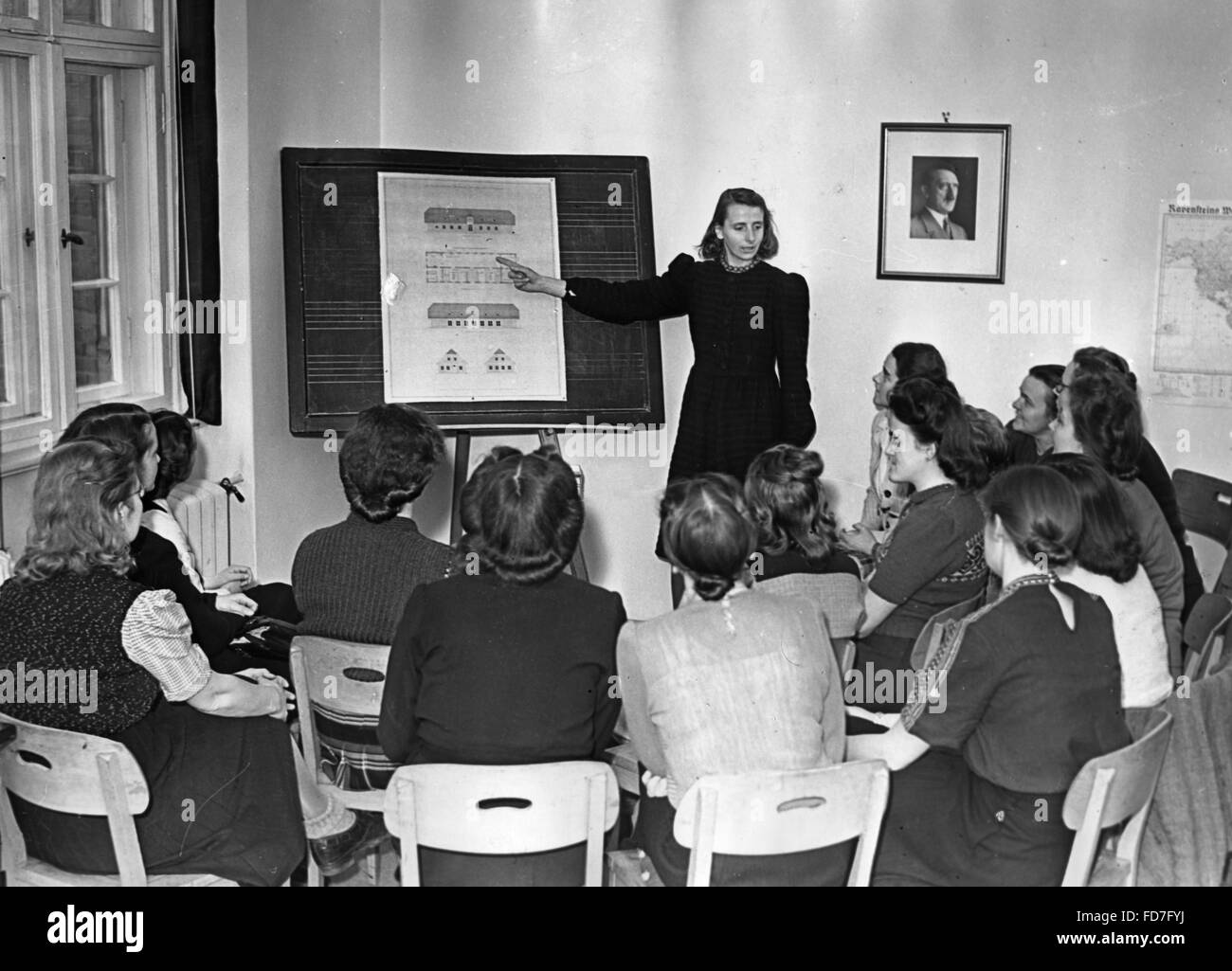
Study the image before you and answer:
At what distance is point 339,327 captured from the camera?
15.4 ft

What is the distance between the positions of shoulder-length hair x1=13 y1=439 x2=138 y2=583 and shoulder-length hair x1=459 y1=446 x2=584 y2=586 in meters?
0.62

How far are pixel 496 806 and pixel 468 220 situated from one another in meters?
3.02

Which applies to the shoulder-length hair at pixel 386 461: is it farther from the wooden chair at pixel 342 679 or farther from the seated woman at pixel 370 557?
the wooden chair at pixel 342 679

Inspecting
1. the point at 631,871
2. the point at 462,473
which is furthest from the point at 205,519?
the point at 631,871

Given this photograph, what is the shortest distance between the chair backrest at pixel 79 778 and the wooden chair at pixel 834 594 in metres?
1.31

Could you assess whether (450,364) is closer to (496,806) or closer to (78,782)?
(78,782)

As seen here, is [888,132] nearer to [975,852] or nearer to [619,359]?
[619,359]

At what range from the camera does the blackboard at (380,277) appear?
467 centimetres

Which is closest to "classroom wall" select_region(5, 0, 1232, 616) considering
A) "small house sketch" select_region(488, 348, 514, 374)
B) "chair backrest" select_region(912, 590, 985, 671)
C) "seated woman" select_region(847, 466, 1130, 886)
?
"small house sketch" select_region(488, 348, 514, 374)

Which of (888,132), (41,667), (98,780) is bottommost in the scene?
(98,780)

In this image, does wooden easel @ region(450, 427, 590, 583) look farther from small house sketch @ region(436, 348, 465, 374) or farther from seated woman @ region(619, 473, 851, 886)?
seated woman @ region(619, 473, 851, 886)

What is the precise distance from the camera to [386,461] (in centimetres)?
310
